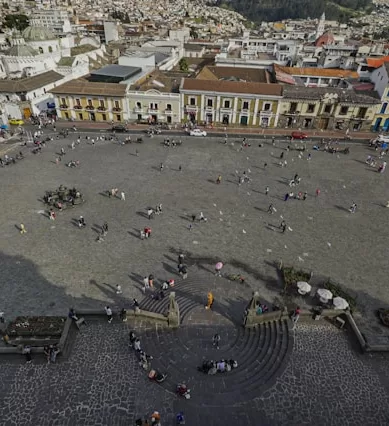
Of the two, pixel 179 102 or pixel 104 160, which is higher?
pixel 179 102

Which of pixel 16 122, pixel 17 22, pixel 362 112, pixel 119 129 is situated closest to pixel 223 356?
pixel 119 129

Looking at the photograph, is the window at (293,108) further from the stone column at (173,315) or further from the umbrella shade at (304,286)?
the stone column at (173,315)

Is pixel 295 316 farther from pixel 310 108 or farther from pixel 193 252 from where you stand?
pixel 310 108

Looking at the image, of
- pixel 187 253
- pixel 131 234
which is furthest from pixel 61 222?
pixel 187 253

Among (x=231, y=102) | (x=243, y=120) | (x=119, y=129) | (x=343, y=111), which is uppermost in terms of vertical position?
(x=231, y=102)

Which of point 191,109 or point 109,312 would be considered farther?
point 191,109

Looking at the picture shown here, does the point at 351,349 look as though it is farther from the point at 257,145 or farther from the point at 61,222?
the point at 257,145

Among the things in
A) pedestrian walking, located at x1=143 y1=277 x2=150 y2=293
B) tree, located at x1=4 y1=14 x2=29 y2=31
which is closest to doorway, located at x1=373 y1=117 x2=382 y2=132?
pedestrian walking, located at x1=143 y1=277 x2=150 y2=293
